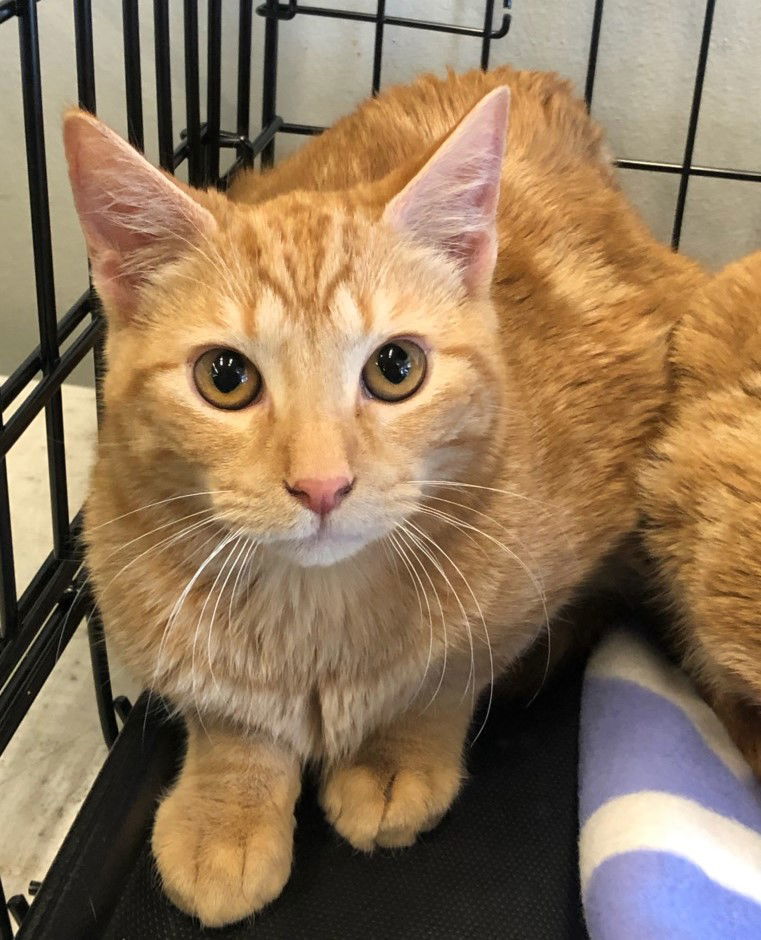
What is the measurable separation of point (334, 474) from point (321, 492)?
2cm

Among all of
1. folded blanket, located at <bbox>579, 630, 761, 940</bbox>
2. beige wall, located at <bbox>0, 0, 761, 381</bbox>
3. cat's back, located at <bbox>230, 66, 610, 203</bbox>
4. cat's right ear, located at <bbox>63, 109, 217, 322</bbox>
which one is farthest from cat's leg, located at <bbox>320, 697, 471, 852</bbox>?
beige wall, located at <bbox>0, 0, 761, 381</bbox>

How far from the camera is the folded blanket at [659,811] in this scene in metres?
0.77

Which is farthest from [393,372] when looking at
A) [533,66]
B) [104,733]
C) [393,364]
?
[533,66]

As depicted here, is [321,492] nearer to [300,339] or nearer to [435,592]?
[300,339]

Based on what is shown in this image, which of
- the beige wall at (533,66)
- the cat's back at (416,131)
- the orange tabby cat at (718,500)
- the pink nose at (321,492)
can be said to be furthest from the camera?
the beige wall at (533,66)

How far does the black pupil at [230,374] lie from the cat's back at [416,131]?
0.45 meters

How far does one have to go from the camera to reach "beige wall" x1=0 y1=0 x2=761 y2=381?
143cm

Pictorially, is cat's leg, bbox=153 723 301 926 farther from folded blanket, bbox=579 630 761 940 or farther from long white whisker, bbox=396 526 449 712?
folded blanket, bbox=579 630 761 940

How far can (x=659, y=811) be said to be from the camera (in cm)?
85

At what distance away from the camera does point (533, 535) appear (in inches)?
35.8

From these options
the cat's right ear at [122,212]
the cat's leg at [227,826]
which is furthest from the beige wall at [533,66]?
the cat's leg at [227,826]

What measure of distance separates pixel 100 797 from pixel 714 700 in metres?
0.62

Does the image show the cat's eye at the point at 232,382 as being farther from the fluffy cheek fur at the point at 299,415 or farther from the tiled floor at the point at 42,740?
the tiled floor at the point at 42,740

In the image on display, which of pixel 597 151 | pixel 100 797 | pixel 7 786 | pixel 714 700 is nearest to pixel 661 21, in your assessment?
pixel 597 151
